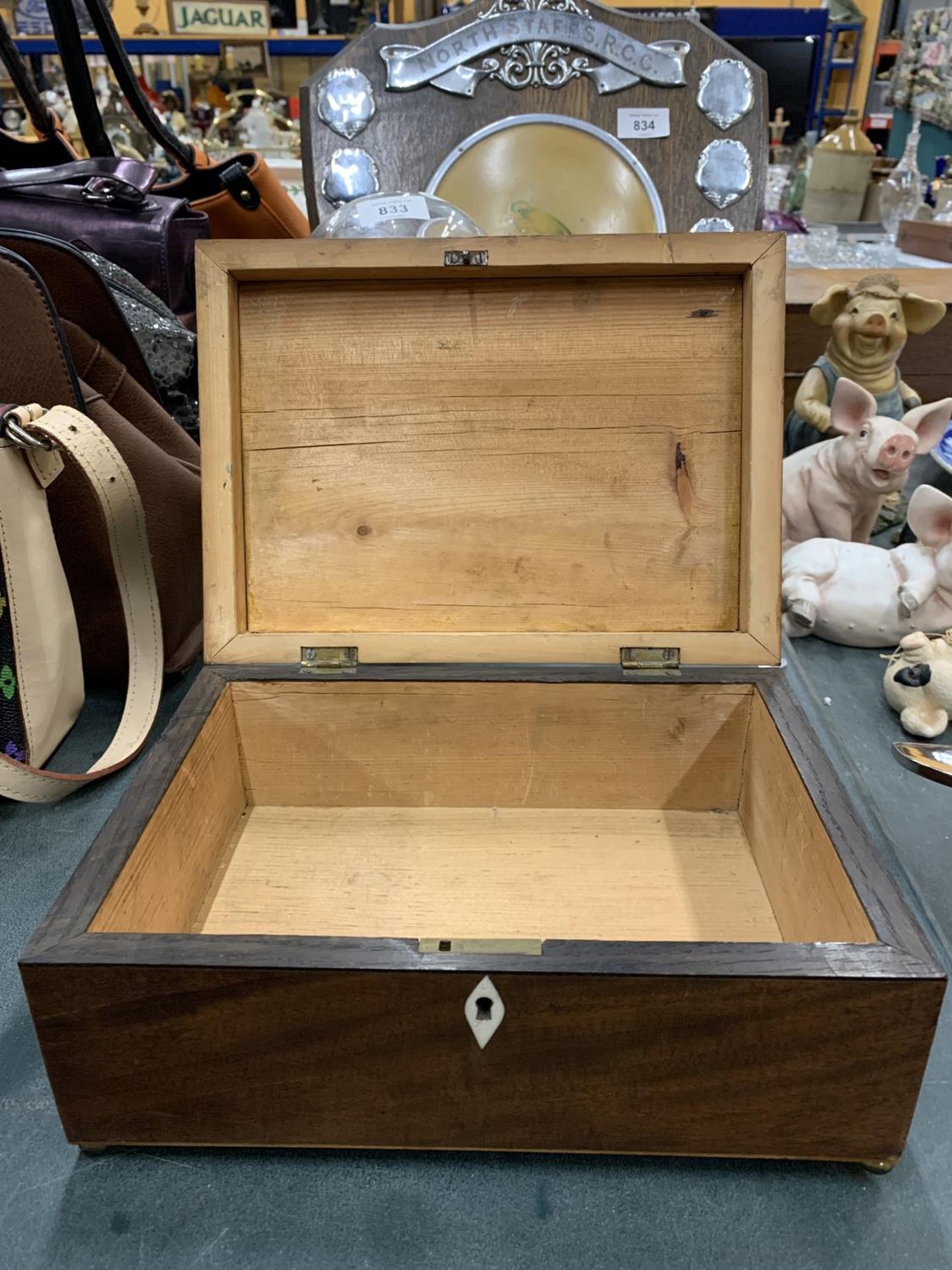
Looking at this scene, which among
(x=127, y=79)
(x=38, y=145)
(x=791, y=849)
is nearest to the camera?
(x=791, y=849)

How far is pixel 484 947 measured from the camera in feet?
1.94

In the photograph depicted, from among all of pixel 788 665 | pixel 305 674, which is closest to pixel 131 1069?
pixel 305 674

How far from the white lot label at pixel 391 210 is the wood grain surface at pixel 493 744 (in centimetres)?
82

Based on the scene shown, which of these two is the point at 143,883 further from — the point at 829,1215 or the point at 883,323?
A: the point at 883,323

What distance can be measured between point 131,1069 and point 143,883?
0.15 m

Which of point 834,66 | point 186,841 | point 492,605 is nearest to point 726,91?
point 492,605

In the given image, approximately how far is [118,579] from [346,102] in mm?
1034

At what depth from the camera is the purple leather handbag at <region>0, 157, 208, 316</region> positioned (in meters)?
1.41

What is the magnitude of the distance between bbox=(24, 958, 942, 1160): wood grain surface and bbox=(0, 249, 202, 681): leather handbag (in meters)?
0.66

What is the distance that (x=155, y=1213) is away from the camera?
0.65m

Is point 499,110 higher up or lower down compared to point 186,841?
higher up

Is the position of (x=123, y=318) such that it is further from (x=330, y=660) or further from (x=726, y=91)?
(x=726, y=91)

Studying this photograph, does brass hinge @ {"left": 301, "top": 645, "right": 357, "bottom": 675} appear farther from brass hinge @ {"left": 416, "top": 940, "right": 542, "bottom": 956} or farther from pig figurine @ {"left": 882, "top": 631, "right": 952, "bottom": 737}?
pig figurine @ {"left": 882, "top": 631, "right": 952, "bottom": 737}

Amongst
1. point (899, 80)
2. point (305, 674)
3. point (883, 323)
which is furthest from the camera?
point (899, 80)
